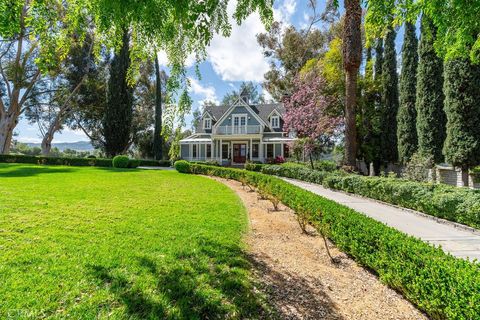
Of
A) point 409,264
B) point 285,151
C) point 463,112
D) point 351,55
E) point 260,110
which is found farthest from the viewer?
point 260,110

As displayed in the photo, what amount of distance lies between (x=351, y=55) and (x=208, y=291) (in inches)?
520

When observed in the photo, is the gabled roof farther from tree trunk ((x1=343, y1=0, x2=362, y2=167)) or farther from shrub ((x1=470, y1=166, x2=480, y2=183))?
shrub ((x1=470, y1=166, x2=480, y2=183))

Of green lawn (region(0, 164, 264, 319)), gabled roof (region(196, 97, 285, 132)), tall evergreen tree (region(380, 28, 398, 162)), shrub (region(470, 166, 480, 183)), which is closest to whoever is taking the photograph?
green lawn (region(0, 164, 264, 319))

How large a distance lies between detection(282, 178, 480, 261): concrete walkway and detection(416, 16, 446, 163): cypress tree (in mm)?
9141

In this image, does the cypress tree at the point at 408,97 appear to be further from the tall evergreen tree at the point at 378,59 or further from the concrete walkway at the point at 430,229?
the concrete walkway at the point at 430,229

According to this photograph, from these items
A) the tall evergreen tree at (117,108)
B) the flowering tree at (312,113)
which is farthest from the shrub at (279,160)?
the tall evergreen tree at (117,108)

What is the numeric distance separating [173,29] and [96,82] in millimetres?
32958

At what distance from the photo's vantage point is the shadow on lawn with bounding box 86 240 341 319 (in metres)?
2.86

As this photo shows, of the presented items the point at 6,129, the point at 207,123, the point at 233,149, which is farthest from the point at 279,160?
the point at 6,129

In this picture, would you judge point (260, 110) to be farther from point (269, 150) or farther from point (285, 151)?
point (285, 151)

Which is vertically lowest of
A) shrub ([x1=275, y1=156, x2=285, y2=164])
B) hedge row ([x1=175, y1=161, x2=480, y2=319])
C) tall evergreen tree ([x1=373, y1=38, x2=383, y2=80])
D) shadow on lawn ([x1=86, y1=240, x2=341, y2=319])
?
shadow on lawn ([x1=86, y1=240, x2=341, y2=319])

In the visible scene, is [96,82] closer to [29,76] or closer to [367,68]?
[29,76]

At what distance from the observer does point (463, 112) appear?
12.4 m

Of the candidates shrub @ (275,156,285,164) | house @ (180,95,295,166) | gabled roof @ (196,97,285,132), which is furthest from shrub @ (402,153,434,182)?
gabled roof @ (196,97,285,132)
